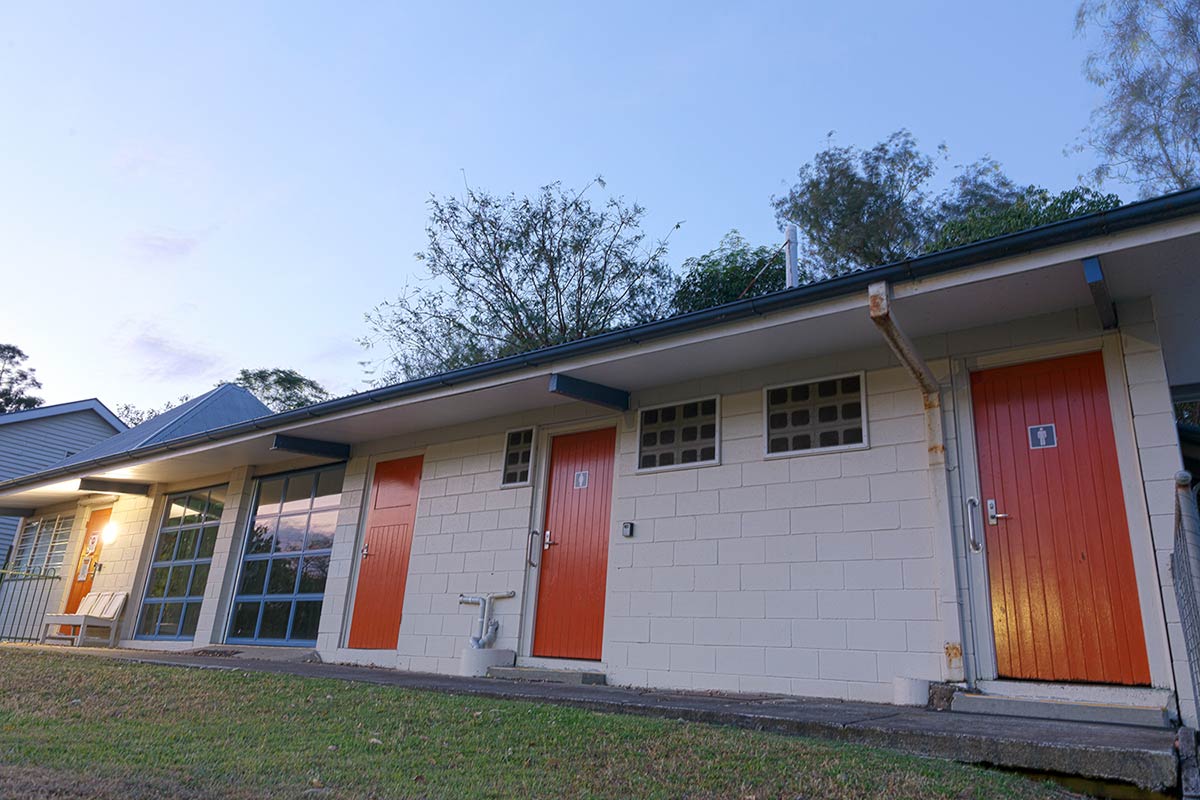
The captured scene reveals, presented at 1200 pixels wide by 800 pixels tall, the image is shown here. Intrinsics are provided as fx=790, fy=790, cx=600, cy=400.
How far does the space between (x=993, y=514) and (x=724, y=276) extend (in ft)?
44.2

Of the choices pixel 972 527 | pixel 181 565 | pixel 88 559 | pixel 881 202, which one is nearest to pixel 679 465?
pixel 972 527

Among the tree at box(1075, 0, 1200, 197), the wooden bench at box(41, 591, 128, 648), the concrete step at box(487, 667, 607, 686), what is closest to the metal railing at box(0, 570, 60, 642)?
the wooden bench at box(41, 591, 128, 648)

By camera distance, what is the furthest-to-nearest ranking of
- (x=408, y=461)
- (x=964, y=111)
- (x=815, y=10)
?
(x=964, y=111) < (x=815, y=10) < (x=408, y=461)

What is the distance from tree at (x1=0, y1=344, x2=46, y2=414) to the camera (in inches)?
1379

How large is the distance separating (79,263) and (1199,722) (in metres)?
16.7

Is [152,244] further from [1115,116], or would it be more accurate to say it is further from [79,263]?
[1115,116]

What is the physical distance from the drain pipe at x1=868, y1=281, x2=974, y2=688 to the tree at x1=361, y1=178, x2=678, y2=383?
14.1m

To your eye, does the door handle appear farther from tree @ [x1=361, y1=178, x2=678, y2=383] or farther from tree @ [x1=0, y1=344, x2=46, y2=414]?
tree @ [x1=0, y1=344, x2=46, y2=414]

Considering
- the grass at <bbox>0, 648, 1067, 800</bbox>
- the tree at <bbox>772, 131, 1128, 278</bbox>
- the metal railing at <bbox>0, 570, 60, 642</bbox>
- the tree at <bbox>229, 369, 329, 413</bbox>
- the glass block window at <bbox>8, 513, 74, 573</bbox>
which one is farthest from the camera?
the tree at <bbox>229, 369, 329, 413</bbox>

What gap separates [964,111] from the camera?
60.5 feet

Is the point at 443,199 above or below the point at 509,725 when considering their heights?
above

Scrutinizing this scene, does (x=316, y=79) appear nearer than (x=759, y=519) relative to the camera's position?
No

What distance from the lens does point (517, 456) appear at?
7.82 m

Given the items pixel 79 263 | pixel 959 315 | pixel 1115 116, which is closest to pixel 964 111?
pixel 1115 116
